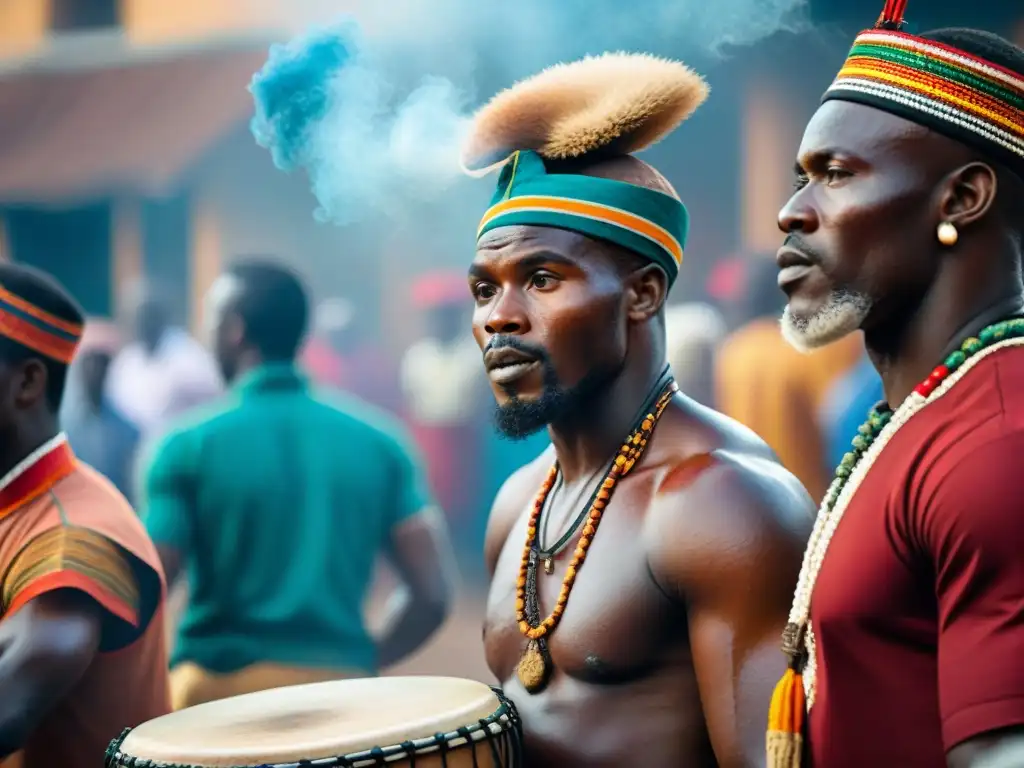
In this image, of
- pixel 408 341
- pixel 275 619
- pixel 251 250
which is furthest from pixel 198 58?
pixel 275 619

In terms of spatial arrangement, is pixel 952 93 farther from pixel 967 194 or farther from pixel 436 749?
pixel 436 749

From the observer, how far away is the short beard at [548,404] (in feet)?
8.96

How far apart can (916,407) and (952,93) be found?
465 mm

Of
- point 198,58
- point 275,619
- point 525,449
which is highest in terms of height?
point 198,58

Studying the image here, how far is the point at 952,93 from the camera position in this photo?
6.86 feet

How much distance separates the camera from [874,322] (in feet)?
7.06

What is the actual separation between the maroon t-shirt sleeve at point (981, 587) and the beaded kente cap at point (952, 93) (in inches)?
19.0

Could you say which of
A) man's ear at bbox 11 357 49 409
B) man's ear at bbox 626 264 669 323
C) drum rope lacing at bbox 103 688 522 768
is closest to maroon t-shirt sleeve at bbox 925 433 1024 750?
drum rope lacing at bbox 103 688 522 768

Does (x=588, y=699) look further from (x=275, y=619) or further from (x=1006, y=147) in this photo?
(x=275, y=619)

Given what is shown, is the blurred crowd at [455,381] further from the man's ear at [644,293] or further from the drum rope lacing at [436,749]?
the drum rope lacing at [436,749]

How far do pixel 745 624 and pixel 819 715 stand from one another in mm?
391

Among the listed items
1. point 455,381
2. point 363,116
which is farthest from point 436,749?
point 455,381

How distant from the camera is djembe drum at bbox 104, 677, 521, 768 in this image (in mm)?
2391

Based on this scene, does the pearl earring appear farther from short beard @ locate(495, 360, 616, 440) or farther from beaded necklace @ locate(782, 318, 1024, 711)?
short beard @ locate(495, 360, 616, 440)
